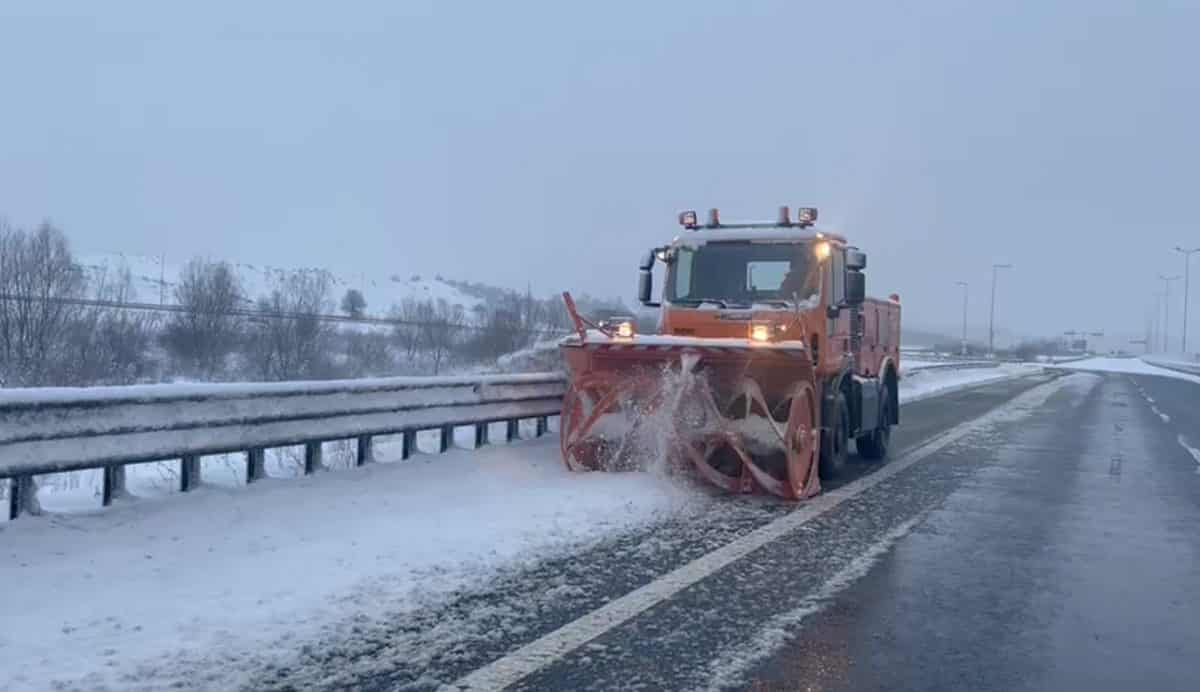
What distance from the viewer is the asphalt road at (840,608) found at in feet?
16.0

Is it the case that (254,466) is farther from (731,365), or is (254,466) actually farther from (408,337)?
(408,337)

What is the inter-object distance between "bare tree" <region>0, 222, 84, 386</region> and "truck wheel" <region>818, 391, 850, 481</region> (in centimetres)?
1711

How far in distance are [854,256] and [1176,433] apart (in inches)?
457

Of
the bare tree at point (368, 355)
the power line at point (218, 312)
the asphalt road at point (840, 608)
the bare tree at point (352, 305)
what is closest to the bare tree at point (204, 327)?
the power line at point (218, 312)

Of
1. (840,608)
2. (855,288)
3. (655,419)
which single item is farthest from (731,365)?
(840,608)

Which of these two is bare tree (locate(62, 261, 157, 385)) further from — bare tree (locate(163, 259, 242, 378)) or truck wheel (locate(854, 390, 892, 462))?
truck wheel (locate(854, 390, 892, 462))

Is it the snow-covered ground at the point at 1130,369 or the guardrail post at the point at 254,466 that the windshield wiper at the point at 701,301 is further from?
the snow-covered ground at the point at 1130,369

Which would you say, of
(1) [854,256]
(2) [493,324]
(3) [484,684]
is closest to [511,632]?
(3) [484,684]

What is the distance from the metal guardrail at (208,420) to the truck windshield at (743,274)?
240 cm

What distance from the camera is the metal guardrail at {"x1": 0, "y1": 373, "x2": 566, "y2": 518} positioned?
657cm

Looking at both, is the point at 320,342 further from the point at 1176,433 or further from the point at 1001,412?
the point at 1176,433

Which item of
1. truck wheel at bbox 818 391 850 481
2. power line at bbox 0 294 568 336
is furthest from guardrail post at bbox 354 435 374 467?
power line at bbox 0 294 568 336

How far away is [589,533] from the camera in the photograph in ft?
25.9

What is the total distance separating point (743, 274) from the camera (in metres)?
11.6
